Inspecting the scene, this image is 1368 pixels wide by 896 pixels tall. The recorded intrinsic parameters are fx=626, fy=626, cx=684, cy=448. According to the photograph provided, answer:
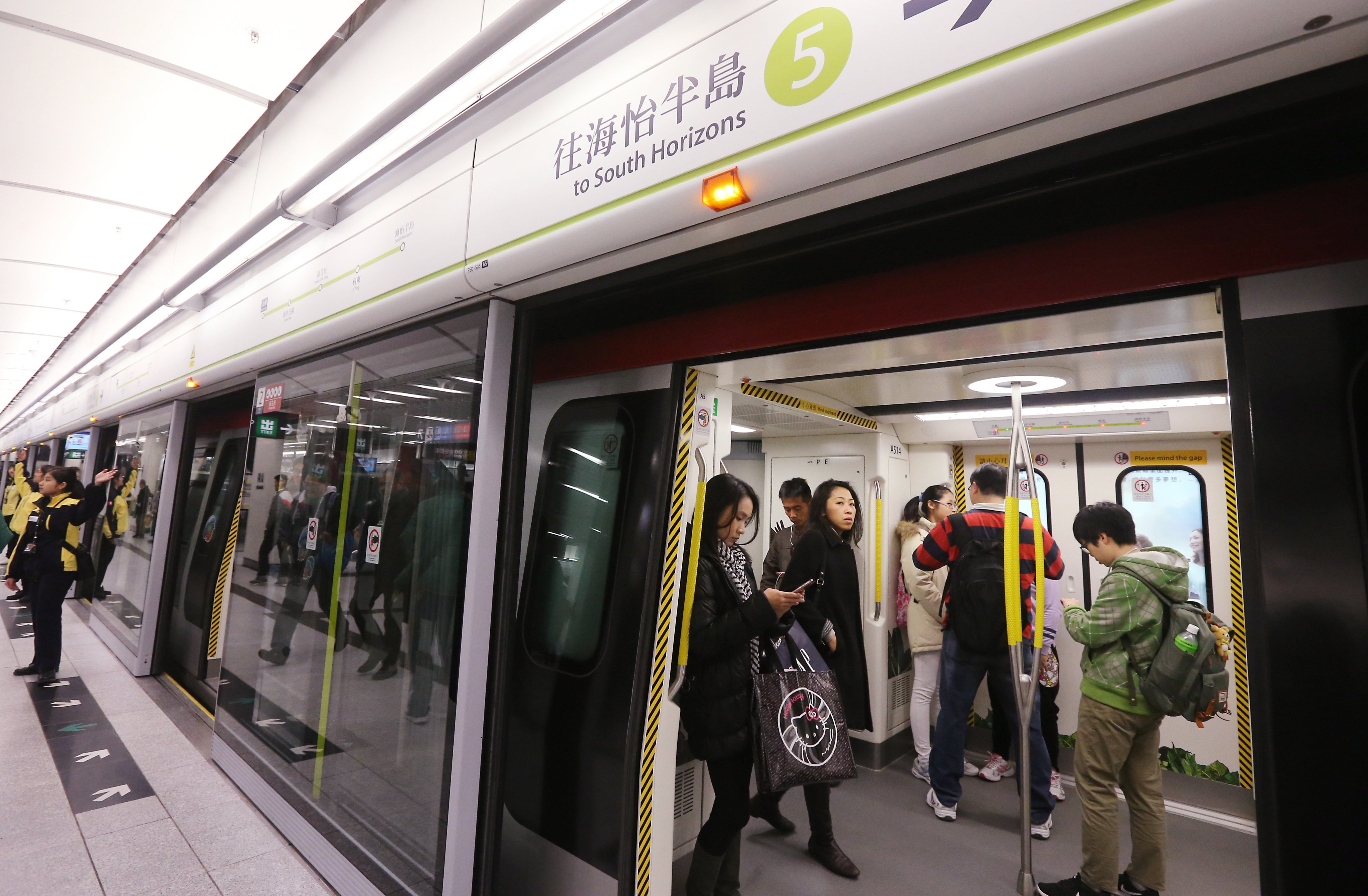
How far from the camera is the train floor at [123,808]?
269cm

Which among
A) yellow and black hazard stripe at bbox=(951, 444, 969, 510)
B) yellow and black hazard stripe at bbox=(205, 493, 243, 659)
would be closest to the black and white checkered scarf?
yellow and black hazard stripe at bbox=(951, 444, 969, 510)

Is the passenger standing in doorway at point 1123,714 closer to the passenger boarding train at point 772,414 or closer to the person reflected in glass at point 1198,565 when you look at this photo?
the passenger boarding train at point 772,414

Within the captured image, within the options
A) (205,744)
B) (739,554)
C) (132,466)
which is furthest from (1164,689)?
(132,466)

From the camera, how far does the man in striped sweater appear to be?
3.60 m

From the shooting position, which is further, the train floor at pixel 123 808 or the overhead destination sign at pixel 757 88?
the train floor at pixel 123 808

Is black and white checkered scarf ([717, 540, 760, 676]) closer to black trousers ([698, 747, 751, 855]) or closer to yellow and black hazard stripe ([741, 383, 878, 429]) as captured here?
black trousers ([698, 747, 751, 855])

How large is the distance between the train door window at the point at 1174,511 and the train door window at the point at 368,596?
4.52 metres

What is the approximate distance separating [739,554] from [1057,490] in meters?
3.49

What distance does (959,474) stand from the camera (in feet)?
17.4

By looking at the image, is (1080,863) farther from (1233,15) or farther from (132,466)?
(132,466)

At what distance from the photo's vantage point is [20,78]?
248cm

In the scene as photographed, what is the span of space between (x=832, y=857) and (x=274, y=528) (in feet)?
11.9

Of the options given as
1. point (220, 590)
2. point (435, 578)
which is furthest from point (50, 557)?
point (435, 578)

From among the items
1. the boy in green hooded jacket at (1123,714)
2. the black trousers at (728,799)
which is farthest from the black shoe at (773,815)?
the boy in green hooded jacket at (1123,714)
